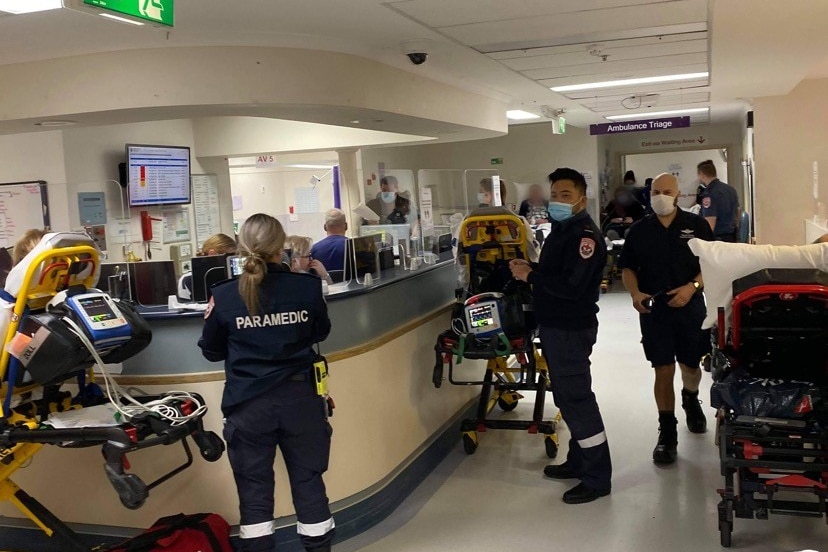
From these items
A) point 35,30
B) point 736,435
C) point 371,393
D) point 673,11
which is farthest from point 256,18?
point 736,435

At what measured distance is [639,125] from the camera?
1130 cm

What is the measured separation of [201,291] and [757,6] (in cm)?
329

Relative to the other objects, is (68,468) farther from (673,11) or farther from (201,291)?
(673,11)

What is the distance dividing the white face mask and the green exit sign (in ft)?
9.25

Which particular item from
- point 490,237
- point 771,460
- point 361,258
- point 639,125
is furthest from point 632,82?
point 771,460

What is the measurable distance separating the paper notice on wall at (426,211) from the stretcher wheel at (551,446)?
2235 millimetres

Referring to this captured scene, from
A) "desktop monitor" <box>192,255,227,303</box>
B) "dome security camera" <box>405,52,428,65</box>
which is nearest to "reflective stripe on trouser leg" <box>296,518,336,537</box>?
"desktop monitor" <box>192,255,227,303</box>

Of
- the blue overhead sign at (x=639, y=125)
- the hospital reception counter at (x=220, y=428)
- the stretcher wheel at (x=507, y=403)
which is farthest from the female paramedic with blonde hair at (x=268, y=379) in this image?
the blue overhead sign at (x=639, y=125)

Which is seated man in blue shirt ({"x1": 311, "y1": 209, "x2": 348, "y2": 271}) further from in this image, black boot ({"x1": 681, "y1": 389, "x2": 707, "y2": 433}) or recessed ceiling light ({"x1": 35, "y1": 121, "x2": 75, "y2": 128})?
black boot ({"x1": 681, "y1": 389, "x2": 707, "y2": 433})

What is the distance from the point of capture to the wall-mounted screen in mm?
6922

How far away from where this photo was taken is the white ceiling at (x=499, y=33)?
13.2 ft

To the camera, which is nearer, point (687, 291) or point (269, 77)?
point (687, 291)

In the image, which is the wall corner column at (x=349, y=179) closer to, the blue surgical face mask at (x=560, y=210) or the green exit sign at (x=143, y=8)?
the blue surgical face mask at (x=560, y=210)

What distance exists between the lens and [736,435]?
326 centimetres
